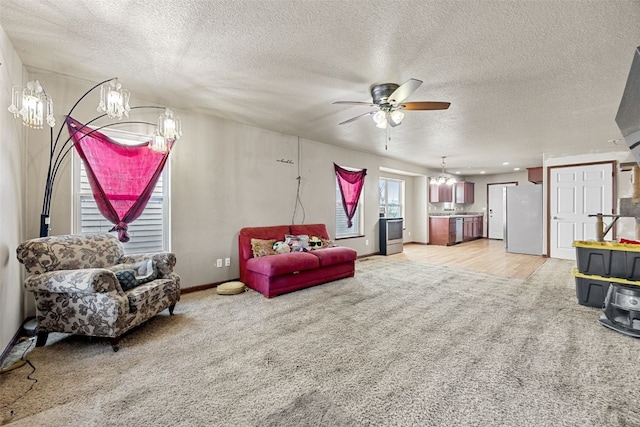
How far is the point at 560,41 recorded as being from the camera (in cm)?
213

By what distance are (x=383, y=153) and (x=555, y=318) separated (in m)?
4.50

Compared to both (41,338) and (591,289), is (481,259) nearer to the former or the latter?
(591,289)

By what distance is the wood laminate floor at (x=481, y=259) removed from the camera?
5.04 m

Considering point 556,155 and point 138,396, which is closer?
point 138,396

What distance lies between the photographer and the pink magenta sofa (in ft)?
11.4

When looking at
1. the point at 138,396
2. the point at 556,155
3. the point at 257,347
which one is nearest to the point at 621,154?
the point at 556,155

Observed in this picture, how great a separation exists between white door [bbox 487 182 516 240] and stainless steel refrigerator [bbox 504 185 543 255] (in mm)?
2849

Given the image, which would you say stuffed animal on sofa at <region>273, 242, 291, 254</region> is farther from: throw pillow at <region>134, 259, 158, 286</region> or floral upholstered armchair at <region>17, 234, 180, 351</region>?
floral upholstered armchair at <region>17, 234, 180, 351</region>

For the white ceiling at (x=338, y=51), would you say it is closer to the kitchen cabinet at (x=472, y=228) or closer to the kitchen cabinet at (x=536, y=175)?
the kitchen cabinet at (x=536, y=175)

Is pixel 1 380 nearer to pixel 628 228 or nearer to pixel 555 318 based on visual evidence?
pixel 555 318

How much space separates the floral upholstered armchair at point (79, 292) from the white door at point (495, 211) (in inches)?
418

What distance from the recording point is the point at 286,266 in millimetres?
3523

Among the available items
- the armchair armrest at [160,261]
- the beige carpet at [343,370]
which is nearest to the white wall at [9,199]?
the beige carpet at [343,370]

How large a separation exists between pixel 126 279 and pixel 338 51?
2.73m
